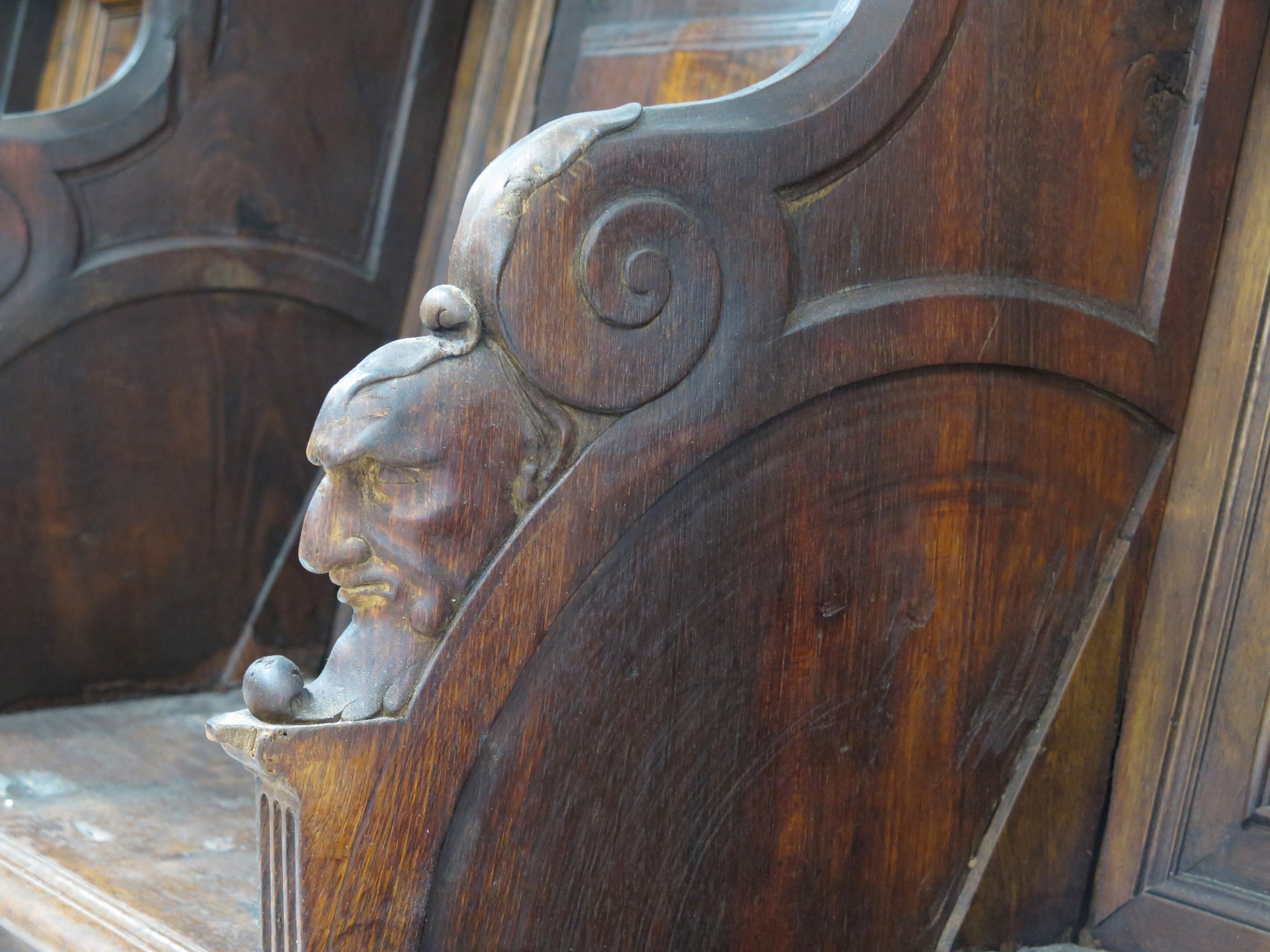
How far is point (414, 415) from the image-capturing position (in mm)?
574

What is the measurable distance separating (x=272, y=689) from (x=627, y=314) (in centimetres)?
23

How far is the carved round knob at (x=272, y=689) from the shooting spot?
56 cm

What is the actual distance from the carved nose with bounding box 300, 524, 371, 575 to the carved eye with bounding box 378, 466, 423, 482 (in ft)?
0.10

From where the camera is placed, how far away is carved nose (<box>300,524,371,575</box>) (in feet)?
1.89

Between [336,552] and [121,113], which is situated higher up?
[121,113]

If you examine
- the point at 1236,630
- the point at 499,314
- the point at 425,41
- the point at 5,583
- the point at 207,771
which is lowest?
the point at 207,771

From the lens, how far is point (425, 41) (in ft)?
4.45

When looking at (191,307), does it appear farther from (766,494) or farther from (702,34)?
(766,494)

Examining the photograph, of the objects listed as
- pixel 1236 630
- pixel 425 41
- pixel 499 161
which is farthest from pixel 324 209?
pixel 1236 630

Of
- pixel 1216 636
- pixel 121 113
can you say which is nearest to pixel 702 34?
pixel 121 113

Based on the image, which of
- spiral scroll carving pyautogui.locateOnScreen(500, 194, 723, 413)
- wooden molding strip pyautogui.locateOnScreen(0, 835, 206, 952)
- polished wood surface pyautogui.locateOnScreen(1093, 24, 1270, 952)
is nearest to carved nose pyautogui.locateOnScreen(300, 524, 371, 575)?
spiral scroll carving pyautogui.locateOnScreen(500, 194, 723, 413)

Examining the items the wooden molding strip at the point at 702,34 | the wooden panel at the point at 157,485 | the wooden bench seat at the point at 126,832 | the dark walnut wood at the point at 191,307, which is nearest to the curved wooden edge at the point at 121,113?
the dark walnut wood at the point at 191,307

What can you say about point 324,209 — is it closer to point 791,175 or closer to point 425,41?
point 425,41

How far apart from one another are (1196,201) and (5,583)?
3.41ft
